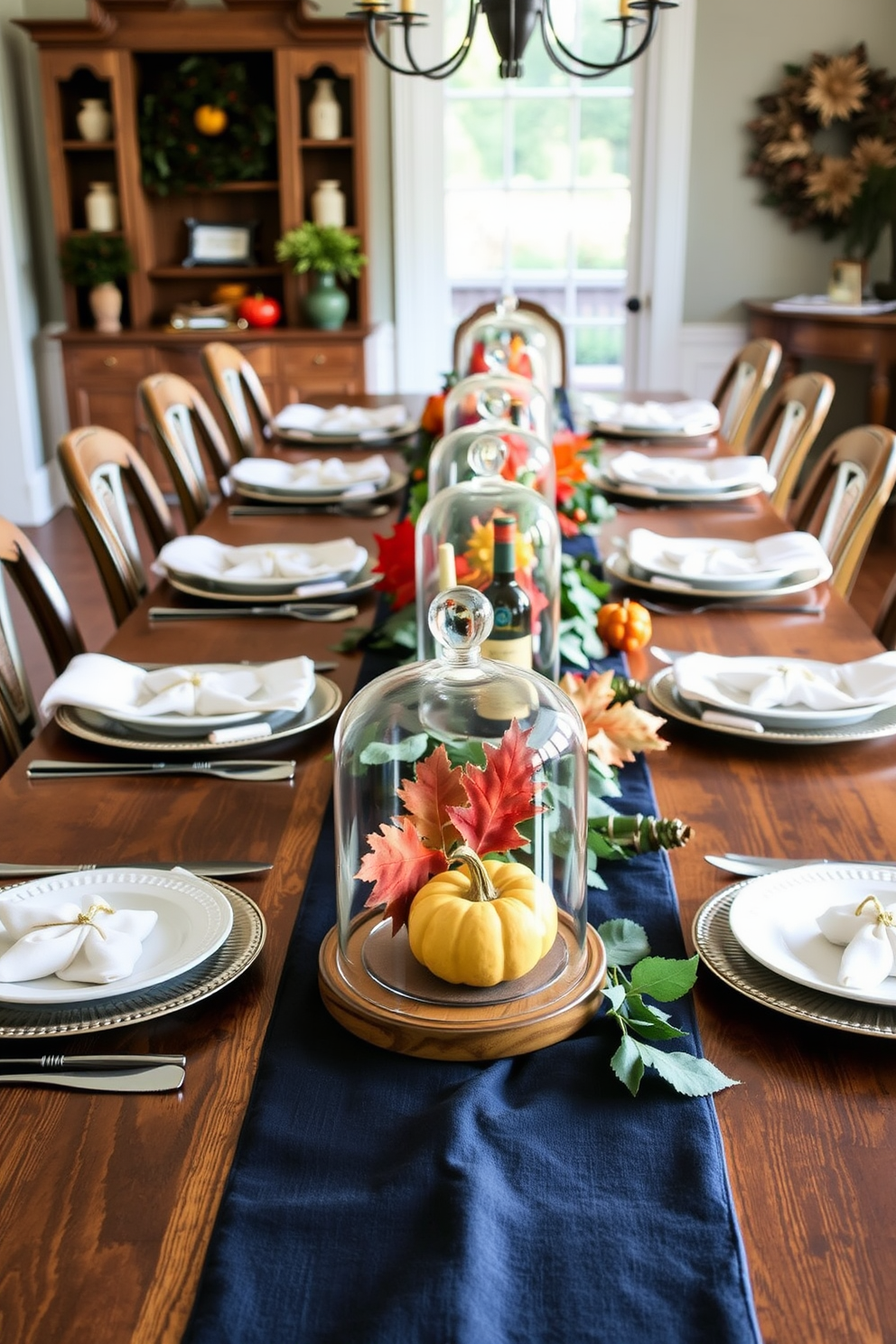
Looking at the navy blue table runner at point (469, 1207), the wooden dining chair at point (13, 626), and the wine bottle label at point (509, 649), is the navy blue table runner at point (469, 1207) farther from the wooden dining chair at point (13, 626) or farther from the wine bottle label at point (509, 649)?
the wooden dining chair at point (13, 626)

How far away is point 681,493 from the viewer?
265 centimetres

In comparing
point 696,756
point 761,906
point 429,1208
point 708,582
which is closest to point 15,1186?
point 429,1208

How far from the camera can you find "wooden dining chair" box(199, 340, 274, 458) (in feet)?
11.5

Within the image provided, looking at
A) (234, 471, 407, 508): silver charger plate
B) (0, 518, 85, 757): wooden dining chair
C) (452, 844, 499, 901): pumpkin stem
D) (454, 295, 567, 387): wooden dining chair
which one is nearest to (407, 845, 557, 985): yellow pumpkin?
(452, 844, 499, 901): pumpkin stem

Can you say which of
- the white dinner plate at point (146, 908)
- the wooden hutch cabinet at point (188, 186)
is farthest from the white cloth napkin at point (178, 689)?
the wooden hutch cabinet at point (188, 186)

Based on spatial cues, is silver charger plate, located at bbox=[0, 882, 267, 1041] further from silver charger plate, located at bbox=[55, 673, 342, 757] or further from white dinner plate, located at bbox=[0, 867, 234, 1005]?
silver charger plate, located at bbox=[55, 673, 342, 757]

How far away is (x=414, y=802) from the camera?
964 millimetres

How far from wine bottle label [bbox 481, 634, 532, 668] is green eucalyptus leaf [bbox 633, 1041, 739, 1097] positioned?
23.9 inches

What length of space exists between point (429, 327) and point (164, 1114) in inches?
211

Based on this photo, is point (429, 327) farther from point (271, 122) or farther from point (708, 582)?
point (708, 582)

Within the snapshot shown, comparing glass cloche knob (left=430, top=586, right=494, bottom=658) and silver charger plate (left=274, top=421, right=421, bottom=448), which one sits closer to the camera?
glass cloche knob (left=430, top=586, right=494, bottom=658)

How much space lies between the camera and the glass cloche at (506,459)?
2.07m

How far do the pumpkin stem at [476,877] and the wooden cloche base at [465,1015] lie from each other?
67 mm

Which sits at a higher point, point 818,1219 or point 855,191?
point 855,191
